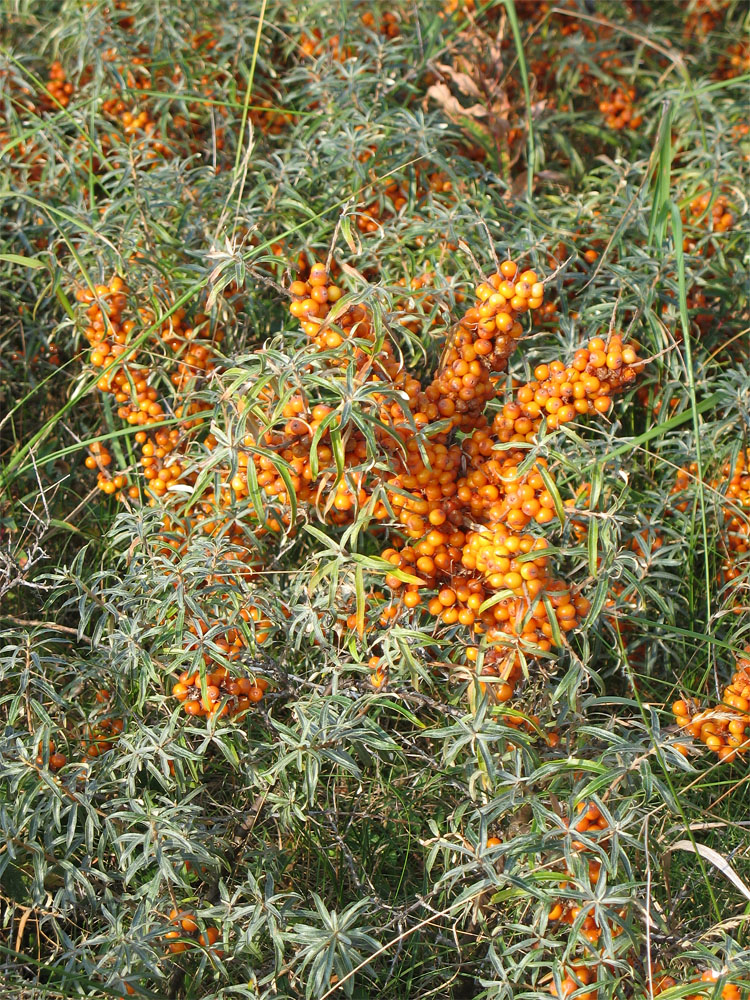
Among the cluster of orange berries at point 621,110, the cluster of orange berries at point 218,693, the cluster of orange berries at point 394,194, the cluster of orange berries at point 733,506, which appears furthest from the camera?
the cluster of orange berries at point 621,110

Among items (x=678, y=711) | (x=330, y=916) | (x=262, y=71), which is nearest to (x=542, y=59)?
(x=262, y=71)

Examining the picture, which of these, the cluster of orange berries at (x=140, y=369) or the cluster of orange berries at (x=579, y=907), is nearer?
the cluster of orange berries at (x=579, y=907)

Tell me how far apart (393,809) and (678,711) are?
2.35 feet

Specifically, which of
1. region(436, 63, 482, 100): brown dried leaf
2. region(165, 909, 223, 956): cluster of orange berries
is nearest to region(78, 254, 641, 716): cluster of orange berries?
region(165, 909, 223, 956): cluster of orange berries

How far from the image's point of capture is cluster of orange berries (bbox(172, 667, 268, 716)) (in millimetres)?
2008

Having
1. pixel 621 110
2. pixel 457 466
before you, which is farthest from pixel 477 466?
pixel 621 110

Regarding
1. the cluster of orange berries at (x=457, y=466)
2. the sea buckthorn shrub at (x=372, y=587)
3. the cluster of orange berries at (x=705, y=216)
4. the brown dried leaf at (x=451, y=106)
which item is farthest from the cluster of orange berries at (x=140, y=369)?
the cluster of orange berries at (x=705, y=216)

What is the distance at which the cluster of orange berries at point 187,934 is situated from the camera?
184 cm

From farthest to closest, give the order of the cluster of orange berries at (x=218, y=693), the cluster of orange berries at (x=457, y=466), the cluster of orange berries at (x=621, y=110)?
the cluster of orange berries at (x=621, y=110), the cluster of orange berries at (x=218, y=693), the cluster of orange berries at (x=457, y=466)

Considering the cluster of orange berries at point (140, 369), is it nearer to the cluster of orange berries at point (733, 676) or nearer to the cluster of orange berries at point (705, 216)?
the cluster of orange berries at point (733, 676)

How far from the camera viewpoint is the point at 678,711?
2.11 meters

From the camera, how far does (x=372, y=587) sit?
2.30 meters

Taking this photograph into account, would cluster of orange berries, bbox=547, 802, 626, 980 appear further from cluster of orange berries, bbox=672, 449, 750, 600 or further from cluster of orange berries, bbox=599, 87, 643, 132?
cluster of orange berries, bbox=599, 87, 643, 132

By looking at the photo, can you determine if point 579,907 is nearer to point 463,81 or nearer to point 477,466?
point 477,466
